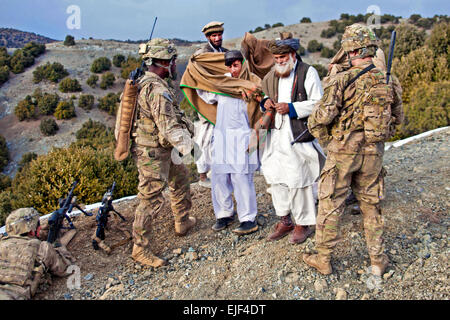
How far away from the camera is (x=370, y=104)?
9.02ft

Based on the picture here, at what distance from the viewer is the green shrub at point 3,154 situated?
55.7 ft

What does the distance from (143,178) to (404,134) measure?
9.65 meters

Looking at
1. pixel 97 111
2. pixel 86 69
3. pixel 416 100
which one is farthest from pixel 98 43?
pixel 416 100

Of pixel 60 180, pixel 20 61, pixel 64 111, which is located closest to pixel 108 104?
pixel 64 111

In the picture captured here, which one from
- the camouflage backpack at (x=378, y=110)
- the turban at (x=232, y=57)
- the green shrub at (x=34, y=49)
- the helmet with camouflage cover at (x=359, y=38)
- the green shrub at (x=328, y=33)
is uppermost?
the green shrub at (x=328, y=33)

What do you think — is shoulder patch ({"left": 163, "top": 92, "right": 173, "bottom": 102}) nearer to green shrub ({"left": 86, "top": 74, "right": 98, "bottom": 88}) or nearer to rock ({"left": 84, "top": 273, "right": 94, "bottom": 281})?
rock ({"left": 84, "top": 273, "right": 94, "bottom": 281})

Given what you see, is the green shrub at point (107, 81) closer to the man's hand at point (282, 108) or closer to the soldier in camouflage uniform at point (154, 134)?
the soldier in camouflage uniform at point (154, 134)

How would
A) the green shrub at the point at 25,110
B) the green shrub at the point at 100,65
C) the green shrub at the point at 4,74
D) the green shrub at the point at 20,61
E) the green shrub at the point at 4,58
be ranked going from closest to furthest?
the green shrub at the point at 25,110, the green shrub at the point at 4,74, the green shrub at the point at 20,61, the green shrub at the point at 4,58, the green shrub at the point at 100,65

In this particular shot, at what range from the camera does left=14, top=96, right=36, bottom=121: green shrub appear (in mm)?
21641

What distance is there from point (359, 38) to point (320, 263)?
80.9 inches

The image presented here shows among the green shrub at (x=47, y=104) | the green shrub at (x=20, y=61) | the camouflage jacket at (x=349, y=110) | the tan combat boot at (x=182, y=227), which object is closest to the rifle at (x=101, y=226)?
the tan combat boot at (x=182, y=227)

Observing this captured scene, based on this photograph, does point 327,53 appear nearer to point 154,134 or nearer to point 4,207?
point 4,207

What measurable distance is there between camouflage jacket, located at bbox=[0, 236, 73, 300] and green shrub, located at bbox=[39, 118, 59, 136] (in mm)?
19094
